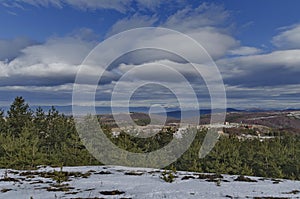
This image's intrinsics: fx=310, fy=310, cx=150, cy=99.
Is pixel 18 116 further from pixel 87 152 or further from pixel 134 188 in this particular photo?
pixel 134 188

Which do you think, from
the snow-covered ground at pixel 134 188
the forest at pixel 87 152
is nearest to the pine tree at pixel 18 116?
the forest at pixel 87 152

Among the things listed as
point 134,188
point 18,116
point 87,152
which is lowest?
point 87,152

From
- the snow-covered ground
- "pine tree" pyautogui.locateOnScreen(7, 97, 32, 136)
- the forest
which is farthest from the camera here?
"pine tree" pyautogui.locateOnScreen(7, 97, 32, 136)

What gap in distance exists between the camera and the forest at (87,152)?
33.2m

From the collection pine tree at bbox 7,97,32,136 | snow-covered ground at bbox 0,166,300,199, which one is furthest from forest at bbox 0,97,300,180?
snow-covered ground at bbox 0,166,300,199

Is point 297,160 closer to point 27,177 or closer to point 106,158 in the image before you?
point 106,158

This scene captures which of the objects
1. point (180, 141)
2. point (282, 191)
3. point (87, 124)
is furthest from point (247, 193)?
point (180, 141)

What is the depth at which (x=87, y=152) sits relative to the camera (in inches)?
1518

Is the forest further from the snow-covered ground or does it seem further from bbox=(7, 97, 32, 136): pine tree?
the snow-covered ground

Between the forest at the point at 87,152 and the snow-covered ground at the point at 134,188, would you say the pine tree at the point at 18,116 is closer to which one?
the forest at the point at 87,152

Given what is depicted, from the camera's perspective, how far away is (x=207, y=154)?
153 ft

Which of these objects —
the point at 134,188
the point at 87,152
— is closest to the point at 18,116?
the point at 87,152

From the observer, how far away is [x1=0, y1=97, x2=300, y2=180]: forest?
109 ft

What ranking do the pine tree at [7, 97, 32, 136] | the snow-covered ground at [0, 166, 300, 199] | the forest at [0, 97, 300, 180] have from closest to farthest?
the snow-covered ground at [0, 166, 300, 199] → the forest at [0, 97, 300, 180] → the pine tree at [7, 97, 32, 136]
